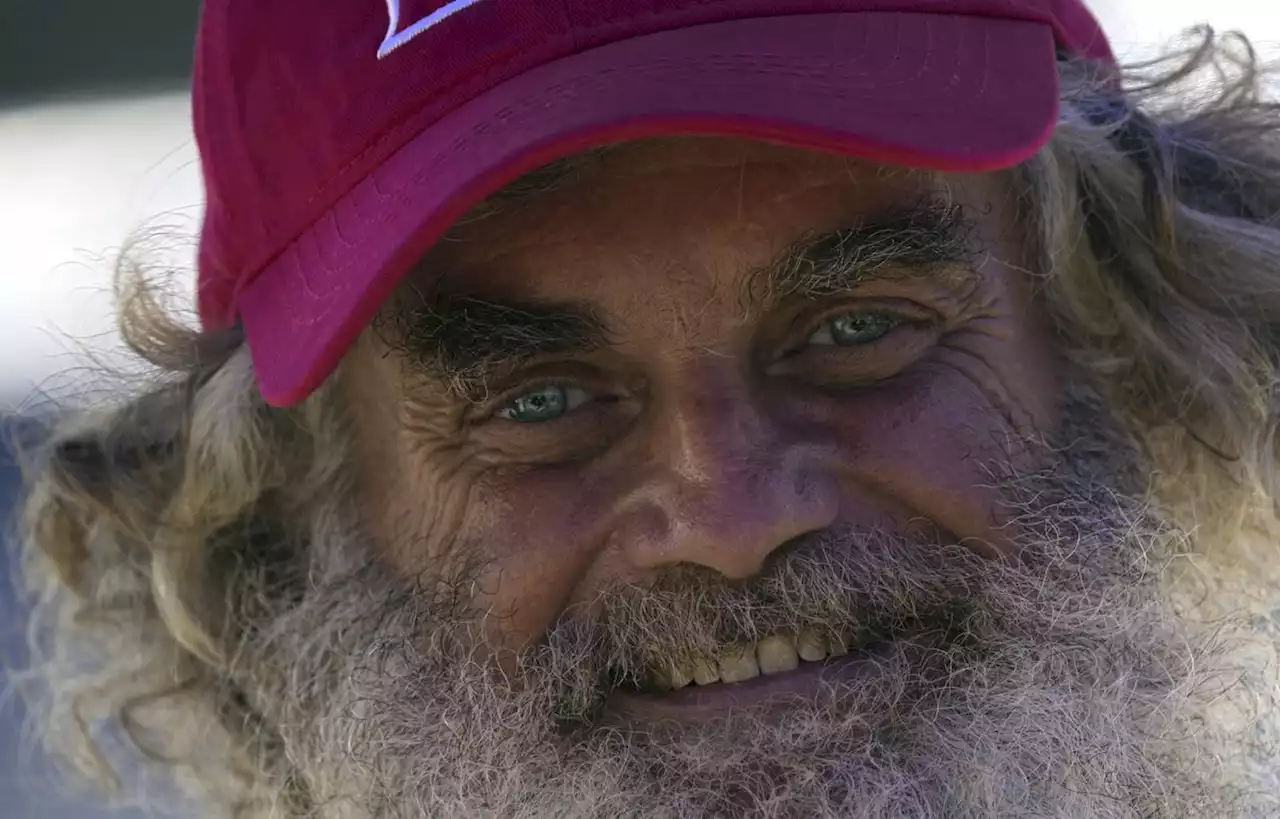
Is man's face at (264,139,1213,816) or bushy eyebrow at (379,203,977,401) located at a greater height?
bushy eyebrow at (379,203,977,401)

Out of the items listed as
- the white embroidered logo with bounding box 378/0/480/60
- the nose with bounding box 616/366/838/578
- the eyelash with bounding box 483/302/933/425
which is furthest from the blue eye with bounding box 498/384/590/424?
the white embroidered logo with bounding box 378/0/480/60

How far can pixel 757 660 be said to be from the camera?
115 cm

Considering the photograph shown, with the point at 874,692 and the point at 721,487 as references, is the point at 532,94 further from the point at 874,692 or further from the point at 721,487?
the point at 874,692

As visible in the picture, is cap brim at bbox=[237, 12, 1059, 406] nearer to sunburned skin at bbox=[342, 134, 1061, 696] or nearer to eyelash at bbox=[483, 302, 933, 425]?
sunburned skin at bbox=[342, 134, 1061, 696]

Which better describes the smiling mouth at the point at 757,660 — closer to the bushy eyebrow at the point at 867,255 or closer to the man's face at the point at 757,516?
the man's face at the point at 757,516

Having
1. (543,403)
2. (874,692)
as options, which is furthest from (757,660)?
(543,403)

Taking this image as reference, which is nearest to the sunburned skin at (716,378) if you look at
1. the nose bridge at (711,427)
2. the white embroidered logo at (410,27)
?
the nose bridge at (711,427)

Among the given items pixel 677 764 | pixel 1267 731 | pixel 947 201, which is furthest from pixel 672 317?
pixel 1267 731

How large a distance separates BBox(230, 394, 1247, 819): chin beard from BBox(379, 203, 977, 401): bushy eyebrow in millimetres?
225

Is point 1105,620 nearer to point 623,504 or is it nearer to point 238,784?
point 623,504

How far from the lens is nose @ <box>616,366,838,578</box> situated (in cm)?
108

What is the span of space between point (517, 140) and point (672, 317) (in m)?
0.23

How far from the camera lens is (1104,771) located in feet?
3.95

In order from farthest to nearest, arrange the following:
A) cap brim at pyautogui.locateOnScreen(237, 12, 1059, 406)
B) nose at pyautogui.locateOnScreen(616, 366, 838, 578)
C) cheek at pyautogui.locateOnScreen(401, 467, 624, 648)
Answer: cheek at pyautogui.locateOnScreen(401, 467, 624, 648) → nose at pyautogui.locateOnScreen(616, 366, 838, 578) → cap brim at pyautogui.locateOnScreen(237, 12, 1059, 406)
